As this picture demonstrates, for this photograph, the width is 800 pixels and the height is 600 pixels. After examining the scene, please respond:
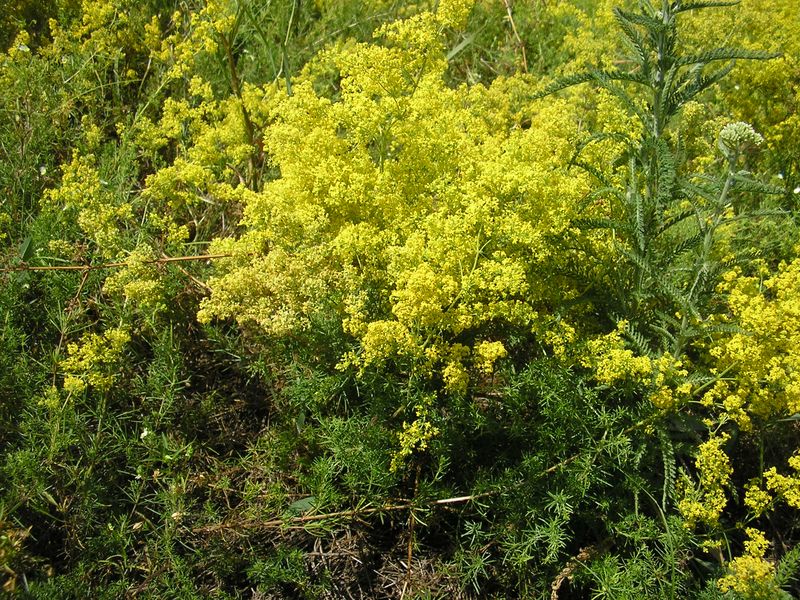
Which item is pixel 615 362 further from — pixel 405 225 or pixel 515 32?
pixel 515 32

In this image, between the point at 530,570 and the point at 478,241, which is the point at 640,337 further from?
the point at 530,570

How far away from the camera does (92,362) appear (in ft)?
11.0

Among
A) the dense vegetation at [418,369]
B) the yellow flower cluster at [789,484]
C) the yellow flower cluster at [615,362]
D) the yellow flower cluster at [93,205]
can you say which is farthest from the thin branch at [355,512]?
the yellow flower cluster at [93,205]

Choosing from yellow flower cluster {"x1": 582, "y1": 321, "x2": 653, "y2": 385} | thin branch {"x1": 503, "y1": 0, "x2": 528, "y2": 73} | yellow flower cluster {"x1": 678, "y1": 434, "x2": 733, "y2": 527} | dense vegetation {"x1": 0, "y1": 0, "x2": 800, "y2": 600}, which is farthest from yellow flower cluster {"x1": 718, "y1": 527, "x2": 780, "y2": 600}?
thin branch {"x1": 503, "y1": 0, "x2": 528, "y2": 73}

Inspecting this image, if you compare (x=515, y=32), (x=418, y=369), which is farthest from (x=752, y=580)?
(x=515, y=32)

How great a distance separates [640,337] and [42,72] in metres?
4.01

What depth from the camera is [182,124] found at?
14.3ft

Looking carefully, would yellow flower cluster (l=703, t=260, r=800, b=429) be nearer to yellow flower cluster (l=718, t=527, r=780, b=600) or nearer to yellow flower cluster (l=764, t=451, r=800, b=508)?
yellow flower cluster (l=764, t=451, r=800, b=508)

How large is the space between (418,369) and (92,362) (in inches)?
64.0

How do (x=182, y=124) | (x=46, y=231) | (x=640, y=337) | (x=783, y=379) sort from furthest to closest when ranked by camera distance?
1. (x=182, y=124)
2. (x=46, y=231)
3. (x=640, y=337)
4. (x=783, y=379)

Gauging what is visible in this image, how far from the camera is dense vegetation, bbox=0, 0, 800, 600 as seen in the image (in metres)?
2.92

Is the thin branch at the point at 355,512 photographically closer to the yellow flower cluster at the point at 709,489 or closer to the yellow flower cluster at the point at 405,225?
the yellow flower cluster at the point at 709,489

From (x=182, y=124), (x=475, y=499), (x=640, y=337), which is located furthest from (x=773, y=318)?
(x=182, y=124)

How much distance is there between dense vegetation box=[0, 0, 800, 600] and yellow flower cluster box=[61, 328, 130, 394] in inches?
0.8
